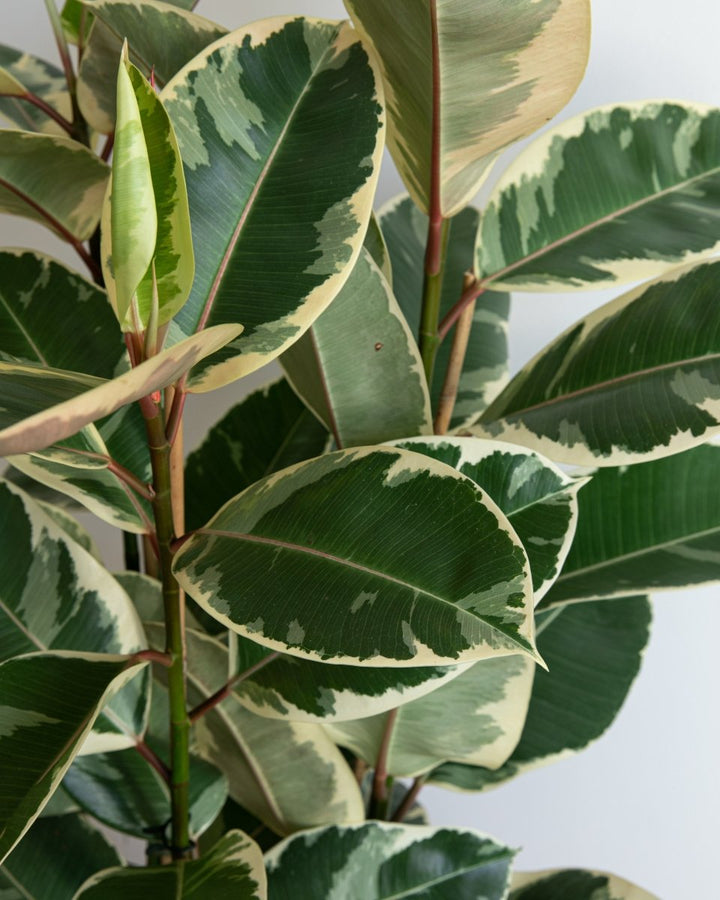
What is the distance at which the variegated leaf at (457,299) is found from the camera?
0.80 meters

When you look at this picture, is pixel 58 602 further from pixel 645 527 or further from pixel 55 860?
pixel 645 527

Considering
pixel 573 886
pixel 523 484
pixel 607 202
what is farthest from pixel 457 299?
pixel 573 886

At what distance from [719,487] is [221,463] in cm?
41

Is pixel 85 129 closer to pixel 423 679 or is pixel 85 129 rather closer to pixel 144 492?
pixel 144 492

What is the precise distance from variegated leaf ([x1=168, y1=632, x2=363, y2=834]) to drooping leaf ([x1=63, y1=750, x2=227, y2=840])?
24mm

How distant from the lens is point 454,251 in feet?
2.68

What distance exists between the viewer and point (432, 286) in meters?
0.61

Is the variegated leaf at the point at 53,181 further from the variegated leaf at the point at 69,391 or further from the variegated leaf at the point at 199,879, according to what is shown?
the variegated leaf at the point at 199,879

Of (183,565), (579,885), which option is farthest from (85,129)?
(579,885)

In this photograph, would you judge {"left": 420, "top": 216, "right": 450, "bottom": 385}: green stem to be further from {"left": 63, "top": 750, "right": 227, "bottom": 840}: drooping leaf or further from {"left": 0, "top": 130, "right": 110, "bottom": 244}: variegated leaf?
{"left": 63, "top": 750, "right": 227, "bottom": 840}: drooping leaf

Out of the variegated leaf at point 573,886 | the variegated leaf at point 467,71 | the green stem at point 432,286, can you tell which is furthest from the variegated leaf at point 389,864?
the variegated leaf at point 467,71

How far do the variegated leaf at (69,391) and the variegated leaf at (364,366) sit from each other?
19cm

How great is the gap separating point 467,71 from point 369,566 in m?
0.27

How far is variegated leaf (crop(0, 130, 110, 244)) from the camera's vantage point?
593 millimetres
